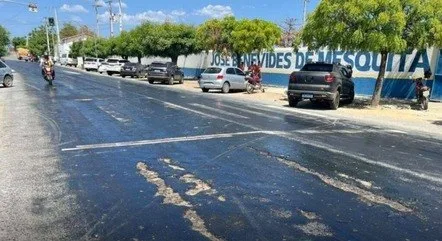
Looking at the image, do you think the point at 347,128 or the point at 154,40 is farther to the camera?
the point at 154,40

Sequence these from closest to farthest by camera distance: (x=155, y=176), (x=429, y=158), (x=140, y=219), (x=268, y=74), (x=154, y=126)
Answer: (x=140, y=219) → (x=155, y=176) → (x=429, y=158) → (x=154, y=126) → (x=268, y=74)

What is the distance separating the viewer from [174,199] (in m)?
5.52

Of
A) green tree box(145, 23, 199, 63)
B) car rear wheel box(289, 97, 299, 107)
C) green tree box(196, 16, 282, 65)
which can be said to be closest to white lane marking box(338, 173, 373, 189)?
car rear wheel box(289, 97, 299, 107)

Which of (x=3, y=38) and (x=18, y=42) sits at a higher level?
(x=3, y=38)

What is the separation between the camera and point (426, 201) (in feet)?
18.6

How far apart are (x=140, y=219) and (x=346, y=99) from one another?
16.5m

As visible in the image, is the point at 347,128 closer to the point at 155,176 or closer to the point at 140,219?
the point at 155,176

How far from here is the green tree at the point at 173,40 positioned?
133ft

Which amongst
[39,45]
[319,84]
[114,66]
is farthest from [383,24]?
[39,45]

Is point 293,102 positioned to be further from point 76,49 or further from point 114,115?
point 76,49

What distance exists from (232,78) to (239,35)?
5.06m

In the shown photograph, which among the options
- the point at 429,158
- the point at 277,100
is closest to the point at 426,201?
the point at 429,158

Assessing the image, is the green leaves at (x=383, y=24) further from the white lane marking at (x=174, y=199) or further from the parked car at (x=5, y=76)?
the parked car at (x=5, y=76)

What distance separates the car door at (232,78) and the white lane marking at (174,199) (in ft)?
61.9
